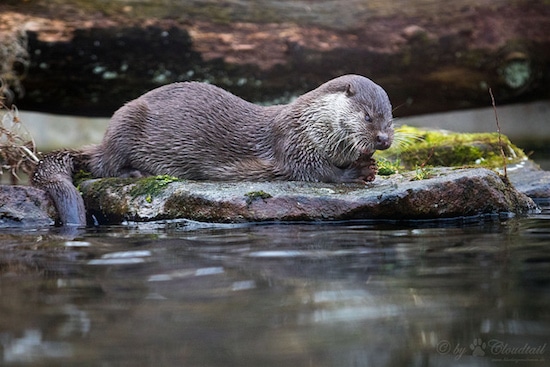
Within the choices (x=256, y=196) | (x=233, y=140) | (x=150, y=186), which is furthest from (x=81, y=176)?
(x=256, y=196)

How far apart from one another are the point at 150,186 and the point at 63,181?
1.73ft

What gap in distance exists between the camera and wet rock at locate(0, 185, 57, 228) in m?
4.65

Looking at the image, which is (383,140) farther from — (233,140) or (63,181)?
(63,181)

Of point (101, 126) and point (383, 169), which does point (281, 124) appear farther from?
point (101, 126)

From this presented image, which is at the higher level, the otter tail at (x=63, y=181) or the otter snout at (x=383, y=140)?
the otter snout at (x=383, y=140)

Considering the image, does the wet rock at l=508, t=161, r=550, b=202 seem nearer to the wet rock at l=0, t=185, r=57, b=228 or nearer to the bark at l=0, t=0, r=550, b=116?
the bark at l=0, t=0, r=550, b=116

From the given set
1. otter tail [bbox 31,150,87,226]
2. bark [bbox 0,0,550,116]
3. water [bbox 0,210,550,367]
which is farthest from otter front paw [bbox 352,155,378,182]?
bark [bbox 0,0,550,116]

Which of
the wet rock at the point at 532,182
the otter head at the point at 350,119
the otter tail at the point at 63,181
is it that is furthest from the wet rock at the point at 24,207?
the wet rock at the point at 532,182

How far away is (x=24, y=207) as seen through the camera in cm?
473

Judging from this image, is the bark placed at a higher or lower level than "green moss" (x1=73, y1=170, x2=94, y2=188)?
higher

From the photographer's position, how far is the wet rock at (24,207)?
465 centimetres

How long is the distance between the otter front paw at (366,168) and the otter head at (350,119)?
0.14ft

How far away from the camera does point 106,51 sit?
6.59 meters

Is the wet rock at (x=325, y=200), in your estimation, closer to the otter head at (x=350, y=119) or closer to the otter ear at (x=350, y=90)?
the otter head at (x=350, y=119)
